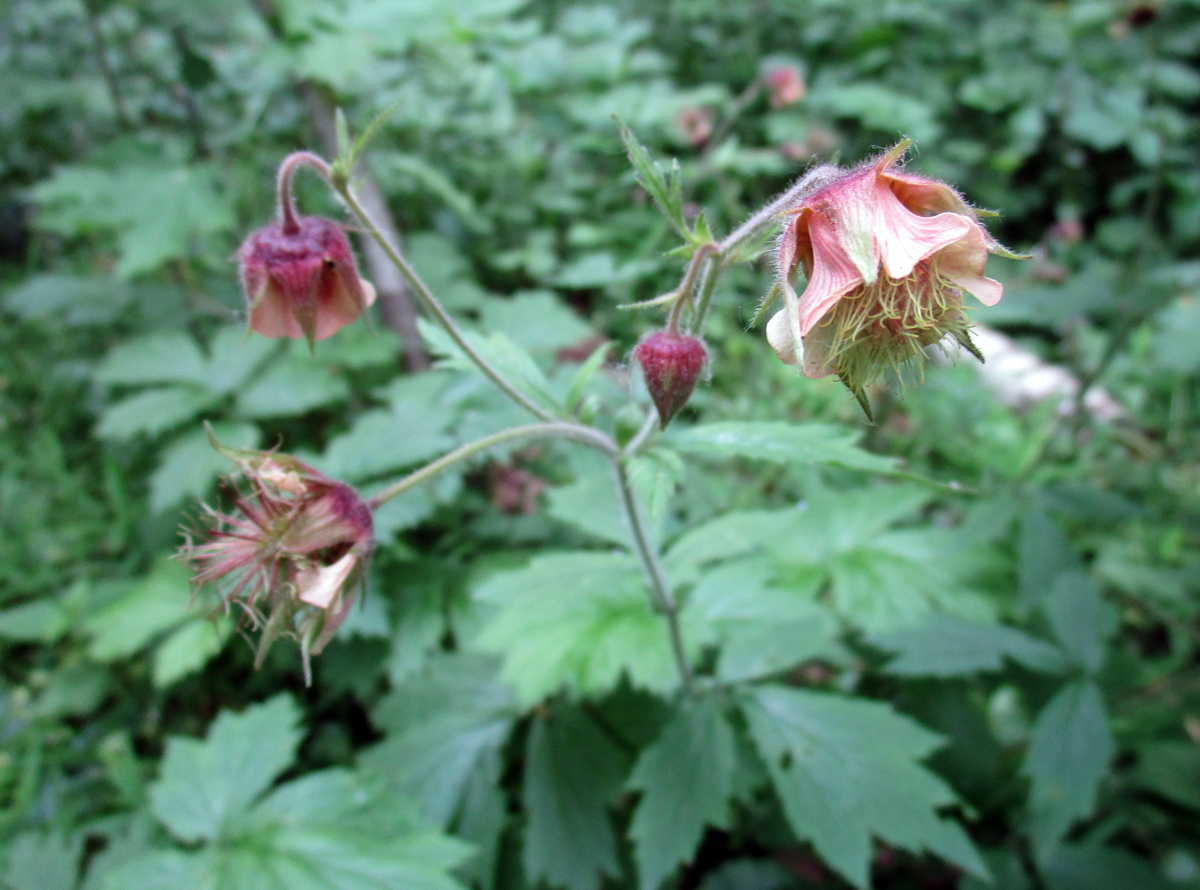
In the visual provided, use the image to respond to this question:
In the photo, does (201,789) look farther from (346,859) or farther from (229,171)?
(229,171)

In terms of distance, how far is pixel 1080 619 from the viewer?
2018 mm

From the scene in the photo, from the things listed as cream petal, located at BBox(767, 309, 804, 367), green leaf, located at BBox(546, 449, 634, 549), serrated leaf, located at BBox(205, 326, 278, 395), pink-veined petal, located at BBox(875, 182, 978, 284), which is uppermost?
pink-veined petal, located at BBox(875, 182, 978, 284)

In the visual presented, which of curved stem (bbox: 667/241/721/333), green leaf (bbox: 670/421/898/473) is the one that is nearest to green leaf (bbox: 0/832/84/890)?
green leaf (bbox: 670/421/898/473)

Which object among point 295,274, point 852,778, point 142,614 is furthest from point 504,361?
point 142,614

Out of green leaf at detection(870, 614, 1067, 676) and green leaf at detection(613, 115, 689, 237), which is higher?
green leaf at detection(613, 115, 689, 237)

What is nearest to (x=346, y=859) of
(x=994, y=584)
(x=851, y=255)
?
(x=851, y=255)

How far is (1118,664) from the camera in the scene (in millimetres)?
2225

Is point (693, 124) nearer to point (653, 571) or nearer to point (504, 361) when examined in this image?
point (504, 361)

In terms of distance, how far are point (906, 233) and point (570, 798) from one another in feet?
5.30

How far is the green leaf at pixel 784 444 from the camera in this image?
116 centimetres

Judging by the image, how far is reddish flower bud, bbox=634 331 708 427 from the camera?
1083 mm

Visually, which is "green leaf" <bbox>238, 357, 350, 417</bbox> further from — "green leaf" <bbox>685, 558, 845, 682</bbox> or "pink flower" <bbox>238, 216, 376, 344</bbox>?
"green leaf" <bbox>685, 558, 845, 682</bbox>

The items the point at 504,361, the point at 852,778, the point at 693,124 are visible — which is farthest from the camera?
the point at 693,124

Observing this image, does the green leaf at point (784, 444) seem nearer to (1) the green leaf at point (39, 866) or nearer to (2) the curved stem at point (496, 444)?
(2) the curved stem at point (496, 444)
